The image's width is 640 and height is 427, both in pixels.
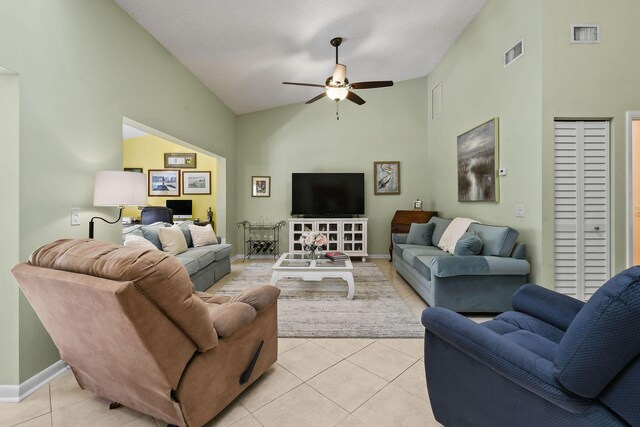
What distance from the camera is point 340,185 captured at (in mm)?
5629

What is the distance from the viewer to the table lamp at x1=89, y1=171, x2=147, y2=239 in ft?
6.94

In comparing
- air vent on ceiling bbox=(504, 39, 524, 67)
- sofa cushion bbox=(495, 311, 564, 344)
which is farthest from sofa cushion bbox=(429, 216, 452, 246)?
sofa cushion bbox=(495, 311, 564, 344)

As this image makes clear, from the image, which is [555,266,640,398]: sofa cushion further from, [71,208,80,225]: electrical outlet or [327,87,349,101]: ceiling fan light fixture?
[327,87,349,101]: ceiling fan light fixture

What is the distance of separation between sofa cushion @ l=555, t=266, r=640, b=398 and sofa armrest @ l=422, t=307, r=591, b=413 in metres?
0.05

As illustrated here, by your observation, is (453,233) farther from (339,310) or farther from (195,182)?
(195,182)

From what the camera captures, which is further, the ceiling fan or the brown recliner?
the ceiling fan

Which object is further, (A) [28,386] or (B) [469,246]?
(B) [469,246]

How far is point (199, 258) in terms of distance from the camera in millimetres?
3348

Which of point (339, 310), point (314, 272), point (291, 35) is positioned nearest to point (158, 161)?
point (291, 35)

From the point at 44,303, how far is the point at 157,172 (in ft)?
19.9

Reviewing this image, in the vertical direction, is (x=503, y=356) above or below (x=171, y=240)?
below

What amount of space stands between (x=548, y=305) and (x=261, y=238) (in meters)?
4.98

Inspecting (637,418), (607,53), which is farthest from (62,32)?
(607,53)

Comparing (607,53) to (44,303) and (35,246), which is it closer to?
(44,303)
